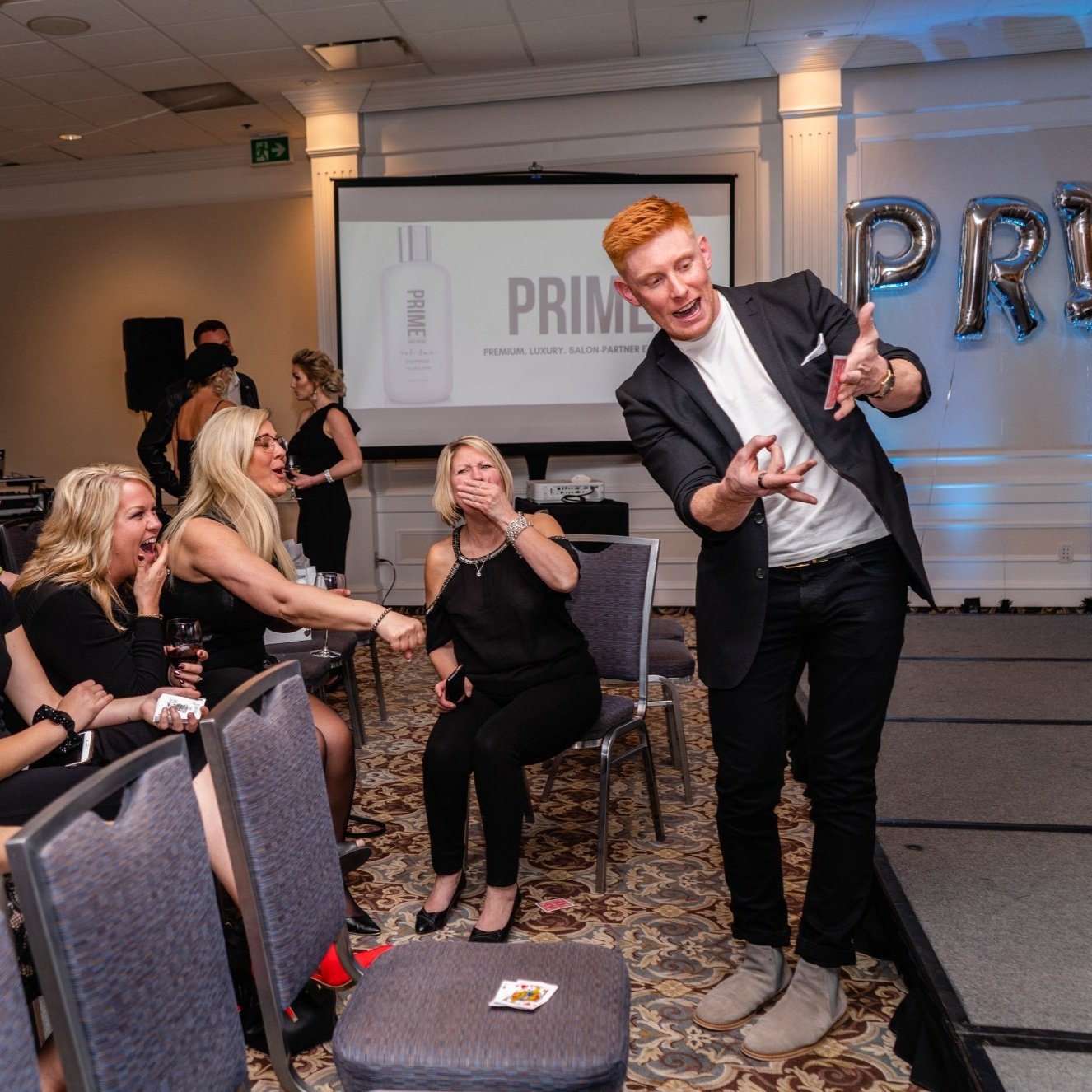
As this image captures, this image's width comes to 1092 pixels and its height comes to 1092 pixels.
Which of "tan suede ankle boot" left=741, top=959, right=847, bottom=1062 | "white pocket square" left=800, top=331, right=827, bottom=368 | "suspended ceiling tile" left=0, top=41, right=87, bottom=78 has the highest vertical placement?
"suspended ceiling tile" left=0, top=41, right=87, bottom=78

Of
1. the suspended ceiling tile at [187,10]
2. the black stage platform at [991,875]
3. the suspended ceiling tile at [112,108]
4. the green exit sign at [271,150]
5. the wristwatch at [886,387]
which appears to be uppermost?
the suspended ceiling tile at [187,10]

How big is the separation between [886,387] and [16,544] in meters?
2.66

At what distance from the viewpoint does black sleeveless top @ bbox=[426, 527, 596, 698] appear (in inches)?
105

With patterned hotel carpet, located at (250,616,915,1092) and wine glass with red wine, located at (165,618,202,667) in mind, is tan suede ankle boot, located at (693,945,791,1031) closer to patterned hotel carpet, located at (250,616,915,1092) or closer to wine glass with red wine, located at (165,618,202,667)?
patterned hotel carpet, located at (250,616,915,1092)

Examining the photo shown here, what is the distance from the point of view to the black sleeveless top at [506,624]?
2.68 metres

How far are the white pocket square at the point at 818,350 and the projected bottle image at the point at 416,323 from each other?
478cm

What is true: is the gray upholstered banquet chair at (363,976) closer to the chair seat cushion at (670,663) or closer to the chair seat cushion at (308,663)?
the chair seat cushion at (308,663)

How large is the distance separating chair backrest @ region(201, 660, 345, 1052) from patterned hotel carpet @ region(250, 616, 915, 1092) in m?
0.29

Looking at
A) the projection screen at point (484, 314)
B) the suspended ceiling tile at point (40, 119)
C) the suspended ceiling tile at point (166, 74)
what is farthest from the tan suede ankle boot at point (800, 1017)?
the suspended ceiling tile at point (40, 119)

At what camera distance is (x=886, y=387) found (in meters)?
1.77

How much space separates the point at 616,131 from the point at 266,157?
255 centimetres

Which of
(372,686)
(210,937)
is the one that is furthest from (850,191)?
(210,937)

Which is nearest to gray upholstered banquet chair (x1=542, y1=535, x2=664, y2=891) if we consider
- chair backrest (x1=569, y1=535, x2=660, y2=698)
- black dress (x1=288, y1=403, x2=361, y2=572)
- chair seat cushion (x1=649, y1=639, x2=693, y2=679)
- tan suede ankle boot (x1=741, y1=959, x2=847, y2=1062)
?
chair backrest (x1=569, y1=535, x2=660, y2=698)

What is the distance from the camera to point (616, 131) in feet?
20.8
